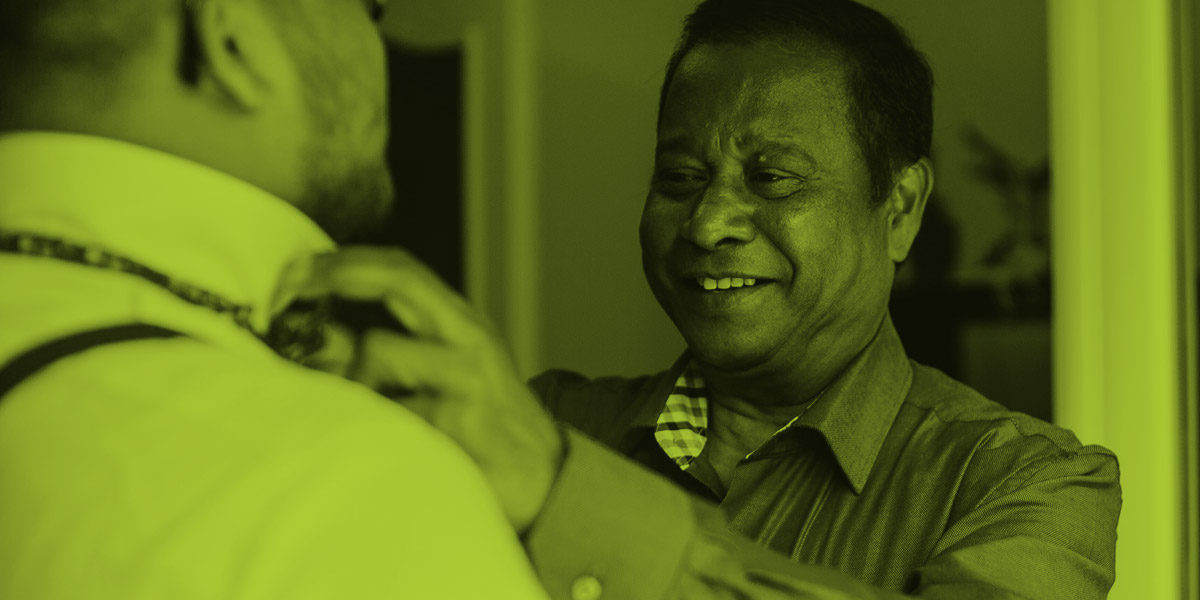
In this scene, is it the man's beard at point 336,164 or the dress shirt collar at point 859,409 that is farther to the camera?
the dress shirt collar at point 859,409

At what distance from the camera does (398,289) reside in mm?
524

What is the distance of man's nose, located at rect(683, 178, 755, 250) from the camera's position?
1.01 metres

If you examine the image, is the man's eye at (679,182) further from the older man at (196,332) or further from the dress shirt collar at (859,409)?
the older man at (196,332)

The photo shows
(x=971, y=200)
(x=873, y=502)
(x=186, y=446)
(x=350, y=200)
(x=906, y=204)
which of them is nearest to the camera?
(x=186, y=446)

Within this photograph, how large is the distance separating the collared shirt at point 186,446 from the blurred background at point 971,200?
0.91 m

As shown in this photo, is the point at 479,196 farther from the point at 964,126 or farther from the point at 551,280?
the point at 964,126

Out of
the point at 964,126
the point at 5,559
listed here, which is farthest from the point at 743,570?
the point at 964,126

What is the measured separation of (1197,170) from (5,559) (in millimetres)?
1379

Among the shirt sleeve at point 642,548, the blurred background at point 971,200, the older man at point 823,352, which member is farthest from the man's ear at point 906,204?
the shirt sleeve at point 642,548

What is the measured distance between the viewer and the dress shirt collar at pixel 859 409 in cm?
99

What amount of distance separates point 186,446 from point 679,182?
26.7 inches

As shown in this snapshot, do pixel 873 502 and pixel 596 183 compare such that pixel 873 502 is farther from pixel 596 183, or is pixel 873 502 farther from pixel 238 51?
pixel 596 183

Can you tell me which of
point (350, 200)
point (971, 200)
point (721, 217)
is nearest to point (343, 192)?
point (350, 200)

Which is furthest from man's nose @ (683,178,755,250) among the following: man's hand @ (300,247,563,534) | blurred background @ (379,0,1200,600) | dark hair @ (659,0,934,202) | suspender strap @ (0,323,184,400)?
suspender strap @ (0,323,184,400)
